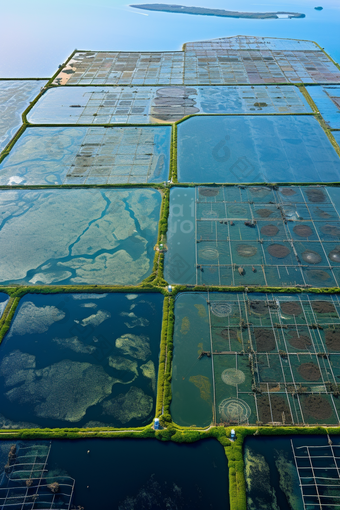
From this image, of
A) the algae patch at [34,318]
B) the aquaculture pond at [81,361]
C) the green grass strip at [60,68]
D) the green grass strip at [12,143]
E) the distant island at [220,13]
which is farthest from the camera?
the distant island at [220,13]

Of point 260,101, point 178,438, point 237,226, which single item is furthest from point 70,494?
point 260,101

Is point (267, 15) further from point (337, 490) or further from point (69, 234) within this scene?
point (337, 490)

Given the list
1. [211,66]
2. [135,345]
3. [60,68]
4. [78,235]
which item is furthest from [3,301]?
[211,66]

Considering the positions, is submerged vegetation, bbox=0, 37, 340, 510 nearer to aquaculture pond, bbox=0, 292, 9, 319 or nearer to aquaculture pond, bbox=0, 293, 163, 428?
aquaculture pond, bbox=0, 293, 163, 428

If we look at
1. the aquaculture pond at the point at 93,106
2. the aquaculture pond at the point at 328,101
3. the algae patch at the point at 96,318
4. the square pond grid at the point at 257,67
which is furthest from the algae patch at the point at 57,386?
the square pond grid at the point at 257,67

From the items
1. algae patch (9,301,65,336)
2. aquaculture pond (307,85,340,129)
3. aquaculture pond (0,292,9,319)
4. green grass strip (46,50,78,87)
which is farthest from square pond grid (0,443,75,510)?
green grass strip (46,50,78,87)

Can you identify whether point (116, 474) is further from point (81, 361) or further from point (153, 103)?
point (153, 103)

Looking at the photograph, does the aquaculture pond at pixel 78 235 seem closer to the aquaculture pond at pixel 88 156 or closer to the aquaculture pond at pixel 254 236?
the aquaculture pond at pixel 88 156
